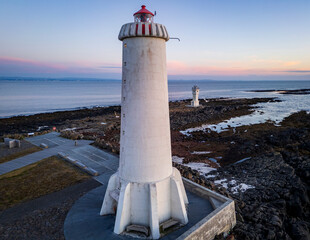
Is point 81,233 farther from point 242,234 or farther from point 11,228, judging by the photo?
point 242,234

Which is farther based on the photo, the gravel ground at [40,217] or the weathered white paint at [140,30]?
the gravel ground at [40,217]

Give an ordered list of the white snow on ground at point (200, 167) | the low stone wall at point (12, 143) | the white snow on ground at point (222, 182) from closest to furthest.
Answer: the white snow on ground at point (222, 182) → the white snow on ground at point (200, 167) → the low stone wall at point (12, 143)

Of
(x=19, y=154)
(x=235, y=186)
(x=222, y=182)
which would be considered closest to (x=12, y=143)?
(x=19, y=154)

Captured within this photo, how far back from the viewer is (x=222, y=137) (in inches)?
982

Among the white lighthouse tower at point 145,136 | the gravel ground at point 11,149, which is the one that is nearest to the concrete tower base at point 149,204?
the white lighthouse tower at point 145,136

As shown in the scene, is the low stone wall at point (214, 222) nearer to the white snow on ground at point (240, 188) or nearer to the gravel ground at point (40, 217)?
the white snow on ground at point (240, 188)

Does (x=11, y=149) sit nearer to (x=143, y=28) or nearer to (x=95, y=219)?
(x=95, y=219)

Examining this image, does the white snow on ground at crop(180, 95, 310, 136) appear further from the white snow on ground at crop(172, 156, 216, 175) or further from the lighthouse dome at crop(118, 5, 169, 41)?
the lighthouse dome at crop(118, 5, 169, 41)

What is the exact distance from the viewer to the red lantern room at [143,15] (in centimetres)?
617

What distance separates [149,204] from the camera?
671cm

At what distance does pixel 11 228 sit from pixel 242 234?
27.9 ft

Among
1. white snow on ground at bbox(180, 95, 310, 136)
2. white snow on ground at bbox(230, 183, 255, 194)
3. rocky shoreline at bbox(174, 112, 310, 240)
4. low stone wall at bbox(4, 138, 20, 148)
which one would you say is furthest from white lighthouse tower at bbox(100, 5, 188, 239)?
white snow on ground at bbox(180, 95, 310, 136)

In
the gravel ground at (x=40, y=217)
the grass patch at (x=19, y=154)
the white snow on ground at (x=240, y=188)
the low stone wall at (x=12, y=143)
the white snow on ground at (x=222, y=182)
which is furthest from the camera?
the low stone wall at (x=12, y=143)

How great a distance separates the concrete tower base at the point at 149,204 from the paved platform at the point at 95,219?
45 centimetres
